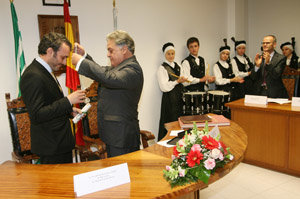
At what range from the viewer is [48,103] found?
188cm

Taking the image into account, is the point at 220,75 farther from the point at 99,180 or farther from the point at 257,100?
the point at 99,180

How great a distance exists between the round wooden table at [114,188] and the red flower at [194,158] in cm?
11

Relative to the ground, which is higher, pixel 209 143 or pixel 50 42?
pixel 50 42

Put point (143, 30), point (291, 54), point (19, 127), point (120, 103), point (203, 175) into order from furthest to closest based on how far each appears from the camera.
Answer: point (291, 54) < point (143, 30) < point (19, 127) < point (120, 103) < point (203, 175)

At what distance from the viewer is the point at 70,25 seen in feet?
10.7

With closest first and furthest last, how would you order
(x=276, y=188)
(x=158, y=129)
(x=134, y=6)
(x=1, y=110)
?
(x=276, y=188) < (x=1, y=110) < (x=134, y=6) < (x=158, y=129)

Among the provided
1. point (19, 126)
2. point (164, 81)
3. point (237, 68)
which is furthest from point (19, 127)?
point (237, 68)

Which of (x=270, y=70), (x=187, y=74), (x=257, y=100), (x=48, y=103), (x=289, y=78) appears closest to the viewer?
(x=48, y=103)

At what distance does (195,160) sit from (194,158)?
1 cm

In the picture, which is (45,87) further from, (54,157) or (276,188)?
(276,188)

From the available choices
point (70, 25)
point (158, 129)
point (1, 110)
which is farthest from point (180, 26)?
point (1, 110)

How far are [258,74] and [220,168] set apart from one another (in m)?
3.12

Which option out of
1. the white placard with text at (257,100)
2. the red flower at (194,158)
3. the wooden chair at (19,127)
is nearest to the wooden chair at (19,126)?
the wooden chair at (19,127)

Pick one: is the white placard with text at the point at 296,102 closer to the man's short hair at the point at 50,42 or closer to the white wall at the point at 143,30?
the white wall at the point at 143,30
